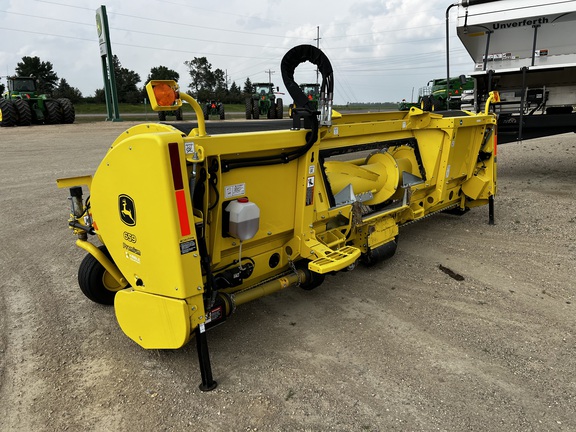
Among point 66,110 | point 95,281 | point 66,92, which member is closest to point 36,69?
point 66,92

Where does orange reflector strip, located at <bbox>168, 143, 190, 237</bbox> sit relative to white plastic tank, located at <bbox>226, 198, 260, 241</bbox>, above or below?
above

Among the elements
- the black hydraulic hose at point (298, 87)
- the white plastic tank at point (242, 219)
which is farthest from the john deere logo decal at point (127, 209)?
the black hydraulic hose at point (298, 87)

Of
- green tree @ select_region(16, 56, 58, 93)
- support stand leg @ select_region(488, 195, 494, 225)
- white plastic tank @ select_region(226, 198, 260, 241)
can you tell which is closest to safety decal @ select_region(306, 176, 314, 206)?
white plastic tank @ select_region(226, 198, 260, 241)

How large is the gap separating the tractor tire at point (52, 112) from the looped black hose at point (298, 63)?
2038cm

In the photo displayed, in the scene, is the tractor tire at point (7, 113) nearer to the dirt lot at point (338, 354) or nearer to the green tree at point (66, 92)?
the dirt lot at point (338, 354)

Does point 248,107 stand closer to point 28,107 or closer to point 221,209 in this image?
point 28,107

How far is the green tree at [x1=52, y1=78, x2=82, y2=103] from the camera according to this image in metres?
49.7

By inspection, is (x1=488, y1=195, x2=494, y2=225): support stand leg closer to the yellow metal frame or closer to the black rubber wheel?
the yellow metal frame

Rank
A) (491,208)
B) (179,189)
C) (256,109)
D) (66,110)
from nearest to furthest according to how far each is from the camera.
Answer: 1. (179,189)
2. (491,208)
3. (66,110)
4. (256,109)

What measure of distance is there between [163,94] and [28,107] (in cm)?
2007

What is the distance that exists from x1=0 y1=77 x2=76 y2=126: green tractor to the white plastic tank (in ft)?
65.8

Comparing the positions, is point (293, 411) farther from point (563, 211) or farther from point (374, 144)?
point (563, 211)

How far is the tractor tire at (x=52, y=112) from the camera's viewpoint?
19922 mm

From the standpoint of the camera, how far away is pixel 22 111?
61.5 feet
